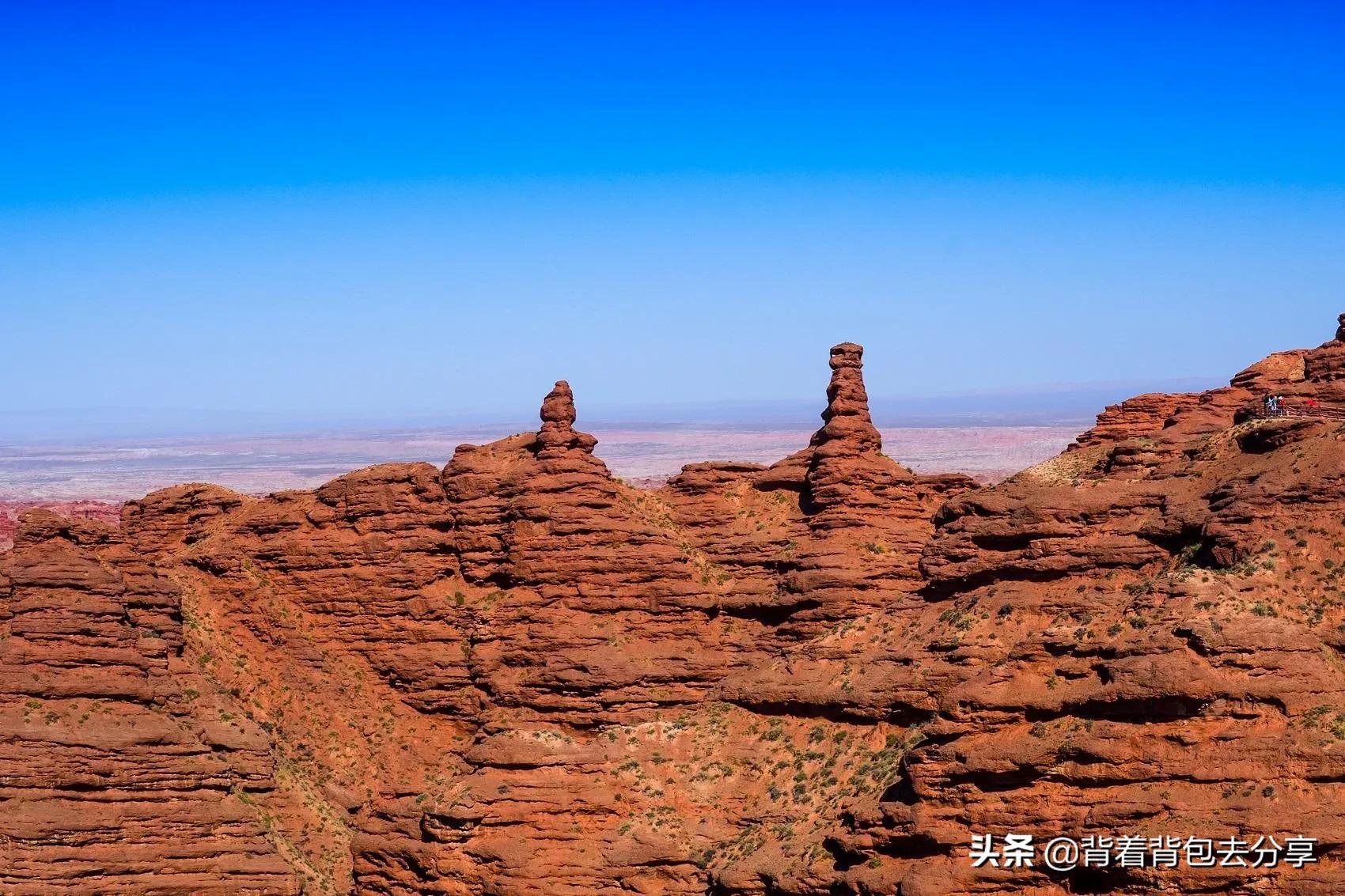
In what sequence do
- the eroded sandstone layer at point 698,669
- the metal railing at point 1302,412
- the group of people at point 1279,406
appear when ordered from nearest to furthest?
the eroded sandstone layer at point 698,669
the metal railing at point 1302,412
the group of people at point 1279,406

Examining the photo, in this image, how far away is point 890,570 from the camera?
79.7 m

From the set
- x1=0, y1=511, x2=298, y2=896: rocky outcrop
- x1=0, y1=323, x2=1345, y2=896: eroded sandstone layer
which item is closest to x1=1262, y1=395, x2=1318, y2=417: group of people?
x1=0, y1=323, x2=1345, y2=896: eroded sandstone layer

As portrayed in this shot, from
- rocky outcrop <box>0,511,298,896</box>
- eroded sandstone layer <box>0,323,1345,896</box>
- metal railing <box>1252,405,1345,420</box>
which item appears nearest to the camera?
eroded sandstone layer <box>0,323,1345,896</box>

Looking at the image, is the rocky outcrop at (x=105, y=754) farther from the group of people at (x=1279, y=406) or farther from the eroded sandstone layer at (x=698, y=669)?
the group of people at (x=1279, y=406)

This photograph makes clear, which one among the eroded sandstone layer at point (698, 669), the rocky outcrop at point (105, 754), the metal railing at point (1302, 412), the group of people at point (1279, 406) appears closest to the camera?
the eroded sandstone layer at point (698, 669)

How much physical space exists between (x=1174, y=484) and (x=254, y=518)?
144 ft

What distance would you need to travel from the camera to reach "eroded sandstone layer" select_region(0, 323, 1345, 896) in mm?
50219

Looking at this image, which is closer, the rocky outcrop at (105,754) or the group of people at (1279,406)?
the rocky outcrop at (105,754)

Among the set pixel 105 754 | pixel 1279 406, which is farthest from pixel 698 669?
pixel 1279 406

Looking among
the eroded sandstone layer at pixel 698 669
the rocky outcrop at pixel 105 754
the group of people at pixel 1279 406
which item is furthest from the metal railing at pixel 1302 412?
the rocky outcrop at pixel 105 754

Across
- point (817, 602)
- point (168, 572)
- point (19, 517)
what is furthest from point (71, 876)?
point (817, 602)

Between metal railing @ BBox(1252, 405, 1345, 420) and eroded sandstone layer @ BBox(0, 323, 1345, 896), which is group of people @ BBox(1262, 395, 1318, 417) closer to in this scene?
metal railing @ BBox(1252, 405, 1345, 420)

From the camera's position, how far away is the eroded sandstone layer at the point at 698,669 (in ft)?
165

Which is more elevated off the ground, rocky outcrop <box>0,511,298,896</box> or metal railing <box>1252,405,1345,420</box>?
metal railing <box>1252,405,1345,420</box>
